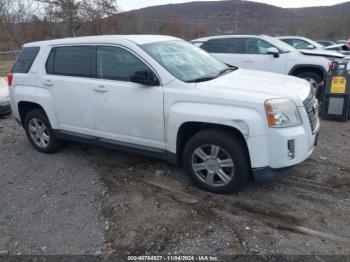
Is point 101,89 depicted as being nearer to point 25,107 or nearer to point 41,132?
point 41,132

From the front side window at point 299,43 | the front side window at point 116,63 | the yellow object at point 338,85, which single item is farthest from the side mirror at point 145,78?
the front side window at point 299,43

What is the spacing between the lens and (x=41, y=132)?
542 cm

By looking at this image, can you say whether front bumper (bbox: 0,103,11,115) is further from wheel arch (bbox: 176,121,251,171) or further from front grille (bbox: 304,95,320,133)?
front grille (bbox: 304,95,320,133)

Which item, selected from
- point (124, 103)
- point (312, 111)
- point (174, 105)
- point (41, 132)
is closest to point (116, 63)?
point (124, 103)

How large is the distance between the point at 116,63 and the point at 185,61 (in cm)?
89

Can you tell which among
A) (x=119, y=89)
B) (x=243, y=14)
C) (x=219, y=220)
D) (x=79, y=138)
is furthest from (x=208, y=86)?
(x=243, y=14)

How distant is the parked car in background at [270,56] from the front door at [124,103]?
212 inches

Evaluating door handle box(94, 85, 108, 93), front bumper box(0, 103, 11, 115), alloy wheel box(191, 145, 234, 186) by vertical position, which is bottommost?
front bumper box(0, 103, 11, 115)

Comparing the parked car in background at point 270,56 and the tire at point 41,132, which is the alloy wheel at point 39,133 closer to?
the tire at point 41,132

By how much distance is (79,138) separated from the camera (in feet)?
15.9

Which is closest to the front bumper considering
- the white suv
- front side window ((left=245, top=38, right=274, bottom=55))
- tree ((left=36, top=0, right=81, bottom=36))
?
the white suv

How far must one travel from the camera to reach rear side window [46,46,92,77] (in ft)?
14.9

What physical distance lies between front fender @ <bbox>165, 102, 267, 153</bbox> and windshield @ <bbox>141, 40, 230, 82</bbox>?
1.38ft

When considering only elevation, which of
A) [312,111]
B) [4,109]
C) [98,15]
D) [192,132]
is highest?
[98,15]
